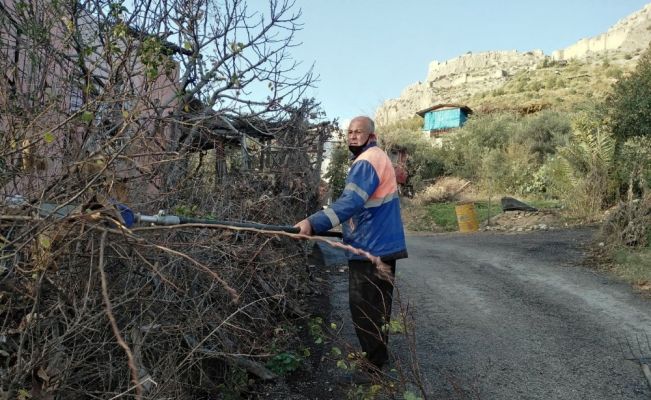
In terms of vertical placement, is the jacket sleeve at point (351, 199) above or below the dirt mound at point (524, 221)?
above

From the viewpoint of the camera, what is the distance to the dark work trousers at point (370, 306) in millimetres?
4016

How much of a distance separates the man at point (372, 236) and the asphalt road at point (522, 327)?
0.61 meters

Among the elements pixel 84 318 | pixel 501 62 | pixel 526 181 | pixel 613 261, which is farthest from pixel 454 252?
pixel 501 62

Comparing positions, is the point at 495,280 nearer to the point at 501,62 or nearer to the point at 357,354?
the point at 357,354

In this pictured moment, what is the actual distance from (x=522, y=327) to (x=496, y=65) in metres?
85.1

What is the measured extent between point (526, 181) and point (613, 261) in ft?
53.6

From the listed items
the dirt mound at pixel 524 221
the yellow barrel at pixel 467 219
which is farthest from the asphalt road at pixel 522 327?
the yellow barrel at pixel 467 219

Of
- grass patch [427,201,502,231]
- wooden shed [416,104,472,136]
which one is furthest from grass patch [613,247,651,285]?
wooden shed [416,104,472,136]

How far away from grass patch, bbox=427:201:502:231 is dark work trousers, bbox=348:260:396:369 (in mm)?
14473

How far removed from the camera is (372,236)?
399 centimetres

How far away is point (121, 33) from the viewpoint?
15.1 feet

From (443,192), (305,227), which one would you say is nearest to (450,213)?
(443,192)

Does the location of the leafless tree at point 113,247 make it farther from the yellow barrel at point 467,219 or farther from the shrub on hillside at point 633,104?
the yellow barrel at point 467,219

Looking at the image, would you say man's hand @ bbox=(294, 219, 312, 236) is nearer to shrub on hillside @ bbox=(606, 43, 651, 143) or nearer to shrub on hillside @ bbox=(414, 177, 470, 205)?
shrub on hillside @ bbox=(606, 43, 651, 143)
